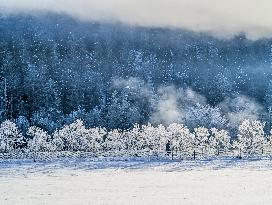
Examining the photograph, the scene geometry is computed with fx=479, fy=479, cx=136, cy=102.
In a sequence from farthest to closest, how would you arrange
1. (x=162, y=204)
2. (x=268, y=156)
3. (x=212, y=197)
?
Result: (x=268, y=156)
(x=212, y=197)
(x=162, y=204)

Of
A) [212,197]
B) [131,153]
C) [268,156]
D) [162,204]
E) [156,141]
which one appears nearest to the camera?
[162,204]

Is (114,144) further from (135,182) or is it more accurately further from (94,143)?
(135,182)

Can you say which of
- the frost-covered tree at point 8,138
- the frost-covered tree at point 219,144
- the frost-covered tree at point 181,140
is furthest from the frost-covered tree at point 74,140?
the frost-covered tree at point 219,144

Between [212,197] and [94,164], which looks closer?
[212,197]

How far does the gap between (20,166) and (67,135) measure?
51066 mm

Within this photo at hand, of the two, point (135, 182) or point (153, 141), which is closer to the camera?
point (135, 182)

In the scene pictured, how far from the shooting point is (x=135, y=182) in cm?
9144

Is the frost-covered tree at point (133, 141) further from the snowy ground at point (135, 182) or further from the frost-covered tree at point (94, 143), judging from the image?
A: the snowy ground at point (135, 182)

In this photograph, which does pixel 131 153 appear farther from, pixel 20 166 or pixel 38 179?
pixel 38 179

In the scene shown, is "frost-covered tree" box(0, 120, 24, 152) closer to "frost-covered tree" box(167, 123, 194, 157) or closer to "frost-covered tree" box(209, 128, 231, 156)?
"frost-covered tree" box(167, 123, 194, 157)

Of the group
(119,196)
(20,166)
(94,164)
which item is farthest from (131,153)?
(119,196)

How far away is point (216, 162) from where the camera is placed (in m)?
128

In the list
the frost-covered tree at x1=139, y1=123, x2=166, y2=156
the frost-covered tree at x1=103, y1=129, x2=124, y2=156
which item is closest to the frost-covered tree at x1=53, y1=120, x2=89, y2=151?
the frost-covered tree at x1=103, y1=129, x2=124, y2=156

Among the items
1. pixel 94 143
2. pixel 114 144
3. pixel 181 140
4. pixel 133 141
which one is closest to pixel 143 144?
pixel 133 141
